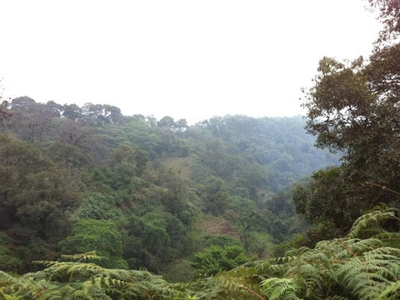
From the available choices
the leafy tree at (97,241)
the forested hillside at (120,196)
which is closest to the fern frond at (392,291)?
the leafy tree at (97,241)

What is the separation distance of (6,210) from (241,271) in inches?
907

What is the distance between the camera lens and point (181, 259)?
27.5m

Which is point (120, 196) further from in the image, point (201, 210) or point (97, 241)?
point (97, 241)

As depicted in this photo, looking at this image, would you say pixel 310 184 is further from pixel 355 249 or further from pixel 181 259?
pixel 181 259

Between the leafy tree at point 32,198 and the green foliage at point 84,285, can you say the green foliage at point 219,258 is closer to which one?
the leafy tree at point 32,198

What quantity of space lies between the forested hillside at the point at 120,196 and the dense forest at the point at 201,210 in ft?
0.41

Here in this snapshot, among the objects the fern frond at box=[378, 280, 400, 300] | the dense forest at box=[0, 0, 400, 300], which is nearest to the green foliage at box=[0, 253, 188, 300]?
the dense forest at box=[0, 0, 400, 300]

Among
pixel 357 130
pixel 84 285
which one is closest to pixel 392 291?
pixel 84 285

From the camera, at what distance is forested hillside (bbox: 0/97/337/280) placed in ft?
66.9

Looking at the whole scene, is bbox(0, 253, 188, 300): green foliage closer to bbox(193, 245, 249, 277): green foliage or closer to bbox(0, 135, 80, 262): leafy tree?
bbox(193, 245, 249, 277): green foliage

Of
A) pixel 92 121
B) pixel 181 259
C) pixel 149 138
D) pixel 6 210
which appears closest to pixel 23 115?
pixel 92 121

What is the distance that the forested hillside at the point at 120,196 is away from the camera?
66.9ft

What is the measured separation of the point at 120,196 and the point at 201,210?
1096 cm

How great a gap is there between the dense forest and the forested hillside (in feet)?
0.41
